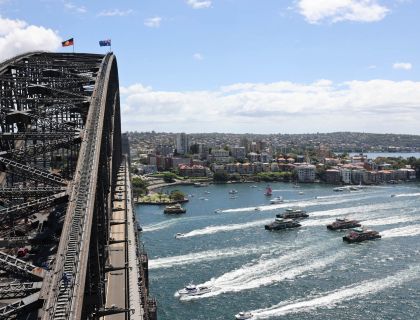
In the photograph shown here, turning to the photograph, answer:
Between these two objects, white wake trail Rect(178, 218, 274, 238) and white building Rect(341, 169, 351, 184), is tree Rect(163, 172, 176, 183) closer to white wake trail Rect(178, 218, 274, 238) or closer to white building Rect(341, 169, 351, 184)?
white building Rect(341, 169, 351, 184)

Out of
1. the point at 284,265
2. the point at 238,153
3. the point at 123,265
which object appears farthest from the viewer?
the point at 238,153

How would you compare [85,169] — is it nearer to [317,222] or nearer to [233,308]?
[233,308]

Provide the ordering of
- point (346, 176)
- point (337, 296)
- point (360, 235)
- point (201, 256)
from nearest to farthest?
point (337, 296) < point (201, 256) < point (360, 235) < point (346, 176)

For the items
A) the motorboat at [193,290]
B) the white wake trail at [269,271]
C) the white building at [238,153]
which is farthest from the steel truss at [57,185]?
the white building at [238,153]

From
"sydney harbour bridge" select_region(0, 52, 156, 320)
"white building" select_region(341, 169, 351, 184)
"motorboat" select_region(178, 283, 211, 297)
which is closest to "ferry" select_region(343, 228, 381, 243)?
"motorboat" select_region(178, 283, 211, 297)

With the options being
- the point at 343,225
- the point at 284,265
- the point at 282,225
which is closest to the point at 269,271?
the point at 284,265

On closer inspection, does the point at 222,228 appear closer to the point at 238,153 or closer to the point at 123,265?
the point at 123,265

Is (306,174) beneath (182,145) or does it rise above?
beneath

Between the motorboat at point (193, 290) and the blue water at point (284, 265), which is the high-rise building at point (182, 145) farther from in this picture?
the motorboat at point (193, 290)
